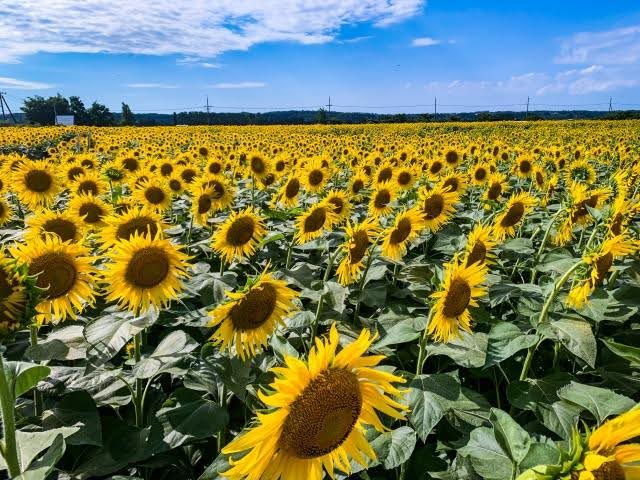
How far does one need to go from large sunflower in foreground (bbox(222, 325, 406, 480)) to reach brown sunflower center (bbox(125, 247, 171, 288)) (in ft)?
4.81

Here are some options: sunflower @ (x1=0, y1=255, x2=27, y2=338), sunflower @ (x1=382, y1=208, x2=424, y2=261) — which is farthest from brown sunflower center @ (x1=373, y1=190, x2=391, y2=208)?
sunflower @ (x1=0, y1=255, x2=27, y2=338)

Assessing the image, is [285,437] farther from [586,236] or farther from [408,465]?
[586,236]

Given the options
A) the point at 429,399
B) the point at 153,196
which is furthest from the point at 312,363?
the point at 153,196

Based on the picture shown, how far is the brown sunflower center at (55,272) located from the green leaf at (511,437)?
2092 mm

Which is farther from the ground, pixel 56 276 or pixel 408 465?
pixel 56 276

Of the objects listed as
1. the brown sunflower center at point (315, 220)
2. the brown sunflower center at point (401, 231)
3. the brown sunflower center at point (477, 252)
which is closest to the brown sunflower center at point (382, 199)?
the brown sunflower center at point (315, 220)

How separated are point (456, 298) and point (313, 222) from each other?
1990mm

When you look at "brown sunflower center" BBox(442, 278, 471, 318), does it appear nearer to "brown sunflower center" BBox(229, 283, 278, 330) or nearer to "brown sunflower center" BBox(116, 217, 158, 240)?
"brown sunflower center" BBox(229, 283, 278, 330)

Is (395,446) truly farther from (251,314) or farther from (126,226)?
(126,226)

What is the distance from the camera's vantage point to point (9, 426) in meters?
1.65

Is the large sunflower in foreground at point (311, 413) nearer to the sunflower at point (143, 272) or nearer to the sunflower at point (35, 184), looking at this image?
the sunflower at point (143, 272)

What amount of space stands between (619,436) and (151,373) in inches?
75.2

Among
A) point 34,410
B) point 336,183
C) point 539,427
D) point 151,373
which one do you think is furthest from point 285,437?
point 336,183

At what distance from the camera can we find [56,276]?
2.45 metres
